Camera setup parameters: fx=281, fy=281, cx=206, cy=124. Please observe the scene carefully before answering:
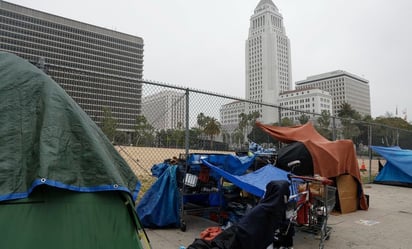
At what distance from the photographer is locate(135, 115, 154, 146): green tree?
5.21 m

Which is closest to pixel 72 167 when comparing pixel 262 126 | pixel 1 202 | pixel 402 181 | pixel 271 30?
pixel 1 202

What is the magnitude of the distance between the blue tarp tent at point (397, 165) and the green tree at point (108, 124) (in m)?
9.32

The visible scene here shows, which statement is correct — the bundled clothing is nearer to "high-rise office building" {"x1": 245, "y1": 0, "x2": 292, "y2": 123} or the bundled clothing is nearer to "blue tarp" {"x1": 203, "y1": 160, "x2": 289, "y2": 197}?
"blue tarp" {"x1": 203, "y1": 160, "x2": 289, "y2": 197}

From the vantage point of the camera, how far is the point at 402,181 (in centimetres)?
1068

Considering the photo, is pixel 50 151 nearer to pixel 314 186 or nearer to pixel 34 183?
pixel 34 183

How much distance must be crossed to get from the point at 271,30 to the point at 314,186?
104378 millimetres

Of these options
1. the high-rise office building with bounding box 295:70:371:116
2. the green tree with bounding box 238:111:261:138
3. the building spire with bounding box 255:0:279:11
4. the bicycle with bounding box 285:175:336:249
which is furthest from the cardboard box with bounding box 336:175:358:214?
the building spire with bounding box 255:0:279:11

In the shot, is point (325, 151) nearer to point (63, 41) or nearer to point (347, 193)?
point (347, 193)

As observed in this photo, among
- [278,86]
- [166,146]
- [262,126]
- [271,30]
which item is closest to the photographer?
[166,146]

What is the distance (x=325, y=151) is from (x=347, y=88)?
10480cm

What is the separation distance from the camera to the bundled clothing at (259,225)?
268 centimetres

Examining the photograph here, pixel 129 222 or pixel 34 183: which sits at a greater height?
pixel 34 183

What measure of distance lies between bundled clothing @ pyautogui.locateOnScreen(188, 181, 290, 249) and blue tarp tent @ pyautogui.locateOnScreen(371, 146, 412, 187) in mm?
8949

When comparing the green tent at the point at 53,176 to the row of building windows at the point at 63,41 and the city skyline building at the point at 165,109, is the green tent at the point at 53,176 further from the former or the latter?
the row of building windows at the point at 63,41
